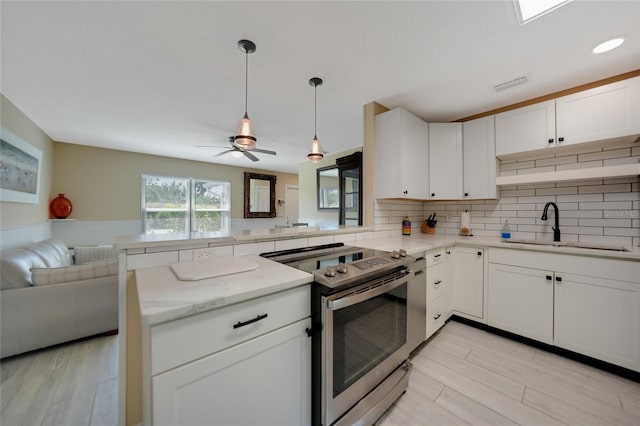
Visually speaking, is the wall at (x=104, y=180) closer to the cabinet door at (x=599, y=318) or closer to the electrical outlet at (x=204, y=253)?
the electrical outlet at (x=204, y=253)

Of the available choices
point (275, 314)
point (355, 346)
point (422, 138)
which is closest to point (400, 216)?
point (422, 138)

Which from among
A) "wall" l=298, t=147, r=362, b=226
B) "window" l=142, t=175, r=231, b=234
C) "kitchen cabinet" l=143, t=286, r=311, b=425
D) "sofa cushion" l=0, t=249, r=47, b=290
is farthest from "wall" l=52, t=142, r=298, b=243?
"kitchen cabinet" l=143, t=286, r=311, b=425

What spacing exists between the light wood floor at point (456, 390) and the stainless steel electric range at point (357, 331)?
0.79ft

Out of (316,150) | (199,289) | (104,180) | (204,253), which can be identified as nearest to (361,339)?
(199,289)

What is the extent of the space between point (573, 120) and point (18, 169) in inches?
227

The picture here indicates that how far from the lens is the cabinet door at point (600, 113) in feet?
5.88

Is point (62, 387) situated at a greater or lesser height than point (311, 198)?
lesser

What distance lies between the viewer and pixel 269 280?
1.02 metres

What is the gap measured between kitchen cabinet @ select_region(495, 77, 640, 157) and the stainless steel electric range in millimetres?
1811

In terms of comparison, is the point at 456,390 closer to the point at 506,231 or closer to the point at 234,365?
the point at 234,365

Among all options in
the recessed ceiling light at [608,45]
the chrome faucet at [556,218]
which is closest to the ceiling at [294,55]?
the recessed ceiling light at [608,45]

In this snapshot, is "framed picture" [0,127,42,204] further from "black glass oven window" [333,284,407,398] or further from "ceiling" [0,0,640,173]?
"black glass oven window" [333,284,407,398]

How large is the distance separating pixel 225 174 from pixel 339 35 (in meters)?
5.01

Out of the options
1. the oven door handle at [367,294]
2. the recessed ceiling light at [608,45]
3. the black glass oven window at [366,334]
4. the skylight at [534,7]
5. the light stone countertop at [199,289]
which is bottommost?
the black glass oven window at [366,334]
